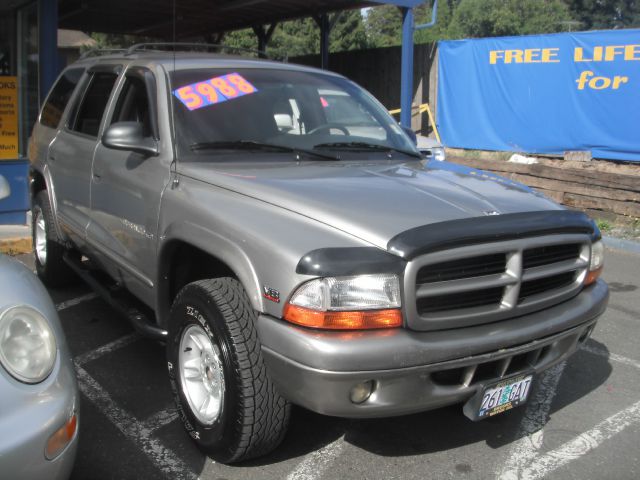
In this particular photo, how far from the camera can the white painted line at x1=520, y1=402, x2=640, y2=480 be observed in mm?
3197

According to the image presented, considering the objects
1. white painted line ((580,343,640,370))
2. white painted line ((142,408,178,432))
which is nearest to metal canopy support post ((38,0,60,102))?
white painted line ((142,408,178,432))

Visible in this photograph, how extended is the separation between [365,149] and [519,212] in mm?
→ 1224

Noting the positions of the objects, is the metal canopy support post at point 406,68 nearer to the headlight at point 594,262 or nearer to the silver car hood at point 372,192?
the silver car hood at point 372,192

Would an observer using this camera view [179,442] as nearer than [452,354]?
No

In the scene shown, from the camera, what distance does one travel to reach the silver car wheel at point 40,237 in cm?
582

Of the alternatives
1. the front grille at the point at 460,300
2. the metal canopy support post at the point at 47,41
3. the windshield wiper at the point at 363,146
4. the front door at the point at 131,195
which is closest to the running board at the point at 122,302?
the front door at the point at 131,195

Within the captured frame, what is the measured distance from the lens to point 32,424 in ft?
7.11

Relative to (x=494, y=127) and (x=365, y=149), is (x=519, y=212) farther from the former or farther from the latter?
(x=494, y=127)

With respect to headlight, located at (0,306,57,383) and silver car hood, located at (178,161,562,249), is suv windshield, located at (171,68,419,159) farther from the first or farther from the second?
headlight, located at (0,306,57,383)

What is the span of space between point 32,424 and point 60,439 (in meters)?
0.14

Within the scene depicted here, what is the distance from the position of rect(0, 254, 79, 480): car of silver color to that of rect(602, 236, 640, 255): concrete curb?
23.3ft

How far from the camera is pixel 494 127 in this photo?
13.2m

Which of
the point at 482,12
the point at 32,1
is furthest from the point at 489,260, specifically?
the point at 482,12

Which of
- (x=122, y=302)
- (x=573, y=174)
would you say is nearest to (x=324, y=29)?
(x=573, y=174)
